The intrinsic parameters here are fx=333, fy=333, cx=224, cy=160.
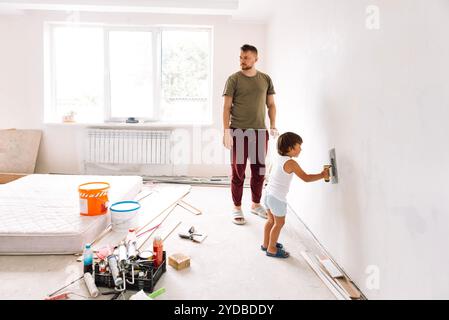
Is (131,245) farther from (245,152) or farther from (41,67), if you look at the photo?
(41,67)

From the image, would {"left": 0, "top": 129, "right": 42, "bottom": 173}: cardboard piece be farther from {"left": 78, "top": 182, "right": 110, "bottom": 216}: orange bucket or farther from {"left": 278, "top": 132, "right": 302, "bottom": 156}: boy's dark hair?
{"left": 278, "top": 132, "right": 302, "bottom": 156}: boy's dark hair

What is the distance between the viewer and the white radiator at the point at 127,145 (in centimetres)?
452

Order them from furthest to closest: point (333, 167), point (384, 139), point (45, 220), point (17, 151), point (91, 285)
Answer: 1. point (17, 151)
2. point (45, 220)
3. point (333, 167)
4. point (91, 285)
5. point (384, 139)

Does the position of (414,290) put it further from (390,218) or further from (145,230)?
(145,230)

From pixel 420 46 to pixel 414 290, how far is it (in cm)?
96

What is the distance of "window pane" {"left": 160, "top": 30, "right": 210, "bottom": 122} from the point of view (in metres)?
4.66

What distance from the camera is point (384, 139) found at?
5.08 ft

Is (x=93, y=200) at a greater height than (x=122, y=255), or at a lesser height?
greater

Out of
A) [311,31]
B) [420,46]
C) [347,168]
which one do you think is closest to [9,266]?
[347,168]

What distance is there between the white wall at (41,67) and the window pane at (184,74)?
21 centimetres

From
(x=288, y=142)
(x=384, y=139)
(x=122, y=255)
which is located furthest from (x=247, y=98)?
(x=122, y=255)

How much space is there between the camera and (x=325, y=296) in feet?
5.91

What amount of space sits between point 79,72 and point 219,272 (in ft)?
12.5

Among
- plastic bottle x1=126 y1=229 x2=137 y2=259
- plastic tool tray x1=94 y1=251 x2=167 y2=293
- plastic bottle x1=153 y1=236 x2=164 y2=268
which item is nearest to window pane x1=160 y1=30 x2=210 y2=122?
plastic bottle x1=126 y1=229 x2=137 y2=259
